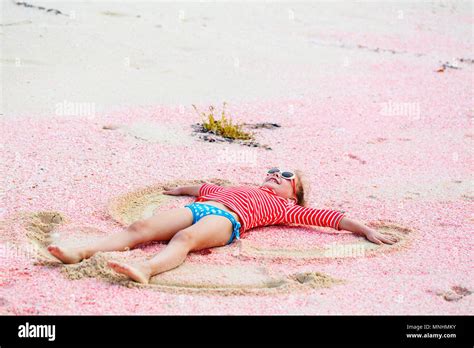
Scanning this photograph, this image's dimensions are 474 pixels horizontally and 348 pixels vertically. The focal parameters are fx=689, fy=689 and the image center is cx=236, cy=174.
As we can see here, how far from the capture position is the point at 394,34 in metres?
13.2

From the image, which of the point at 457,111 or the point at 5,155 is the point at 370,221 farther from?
the point at 457,111

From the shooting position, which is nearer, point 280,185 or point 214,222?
point 214,222

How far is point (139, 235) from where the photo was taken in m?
4.15

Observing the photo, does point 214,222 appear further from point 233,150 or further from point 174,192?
point 233,150

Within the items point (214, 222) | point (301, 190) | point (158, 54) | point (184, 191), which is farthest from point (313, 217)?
point (158, 54)

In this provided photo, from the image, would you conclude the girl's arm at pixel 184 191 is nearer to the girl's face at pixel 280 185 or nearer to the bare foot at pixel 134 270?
the girl's face at pixel 280 185

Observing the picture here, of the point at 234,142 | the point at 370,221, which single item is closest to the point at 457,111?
the point at 234,142

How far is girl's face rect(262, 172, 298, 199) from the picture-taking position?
4844 millimetres

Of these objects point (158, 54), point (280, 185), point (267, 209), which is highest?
point (158, 54)

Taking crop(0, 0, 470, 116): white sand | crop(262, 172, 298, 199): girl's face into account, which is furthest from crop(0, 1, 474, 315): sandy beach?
crop(262, 172, 298, 199): girl's face

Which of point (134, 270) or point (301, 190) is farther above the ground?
point (301, 190)

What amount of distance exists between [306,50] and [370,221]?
6.53m

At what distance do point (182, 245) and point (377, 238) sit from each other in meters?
1.37

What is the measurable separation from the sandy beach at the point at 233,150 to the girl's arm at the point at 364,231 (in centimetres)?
6
